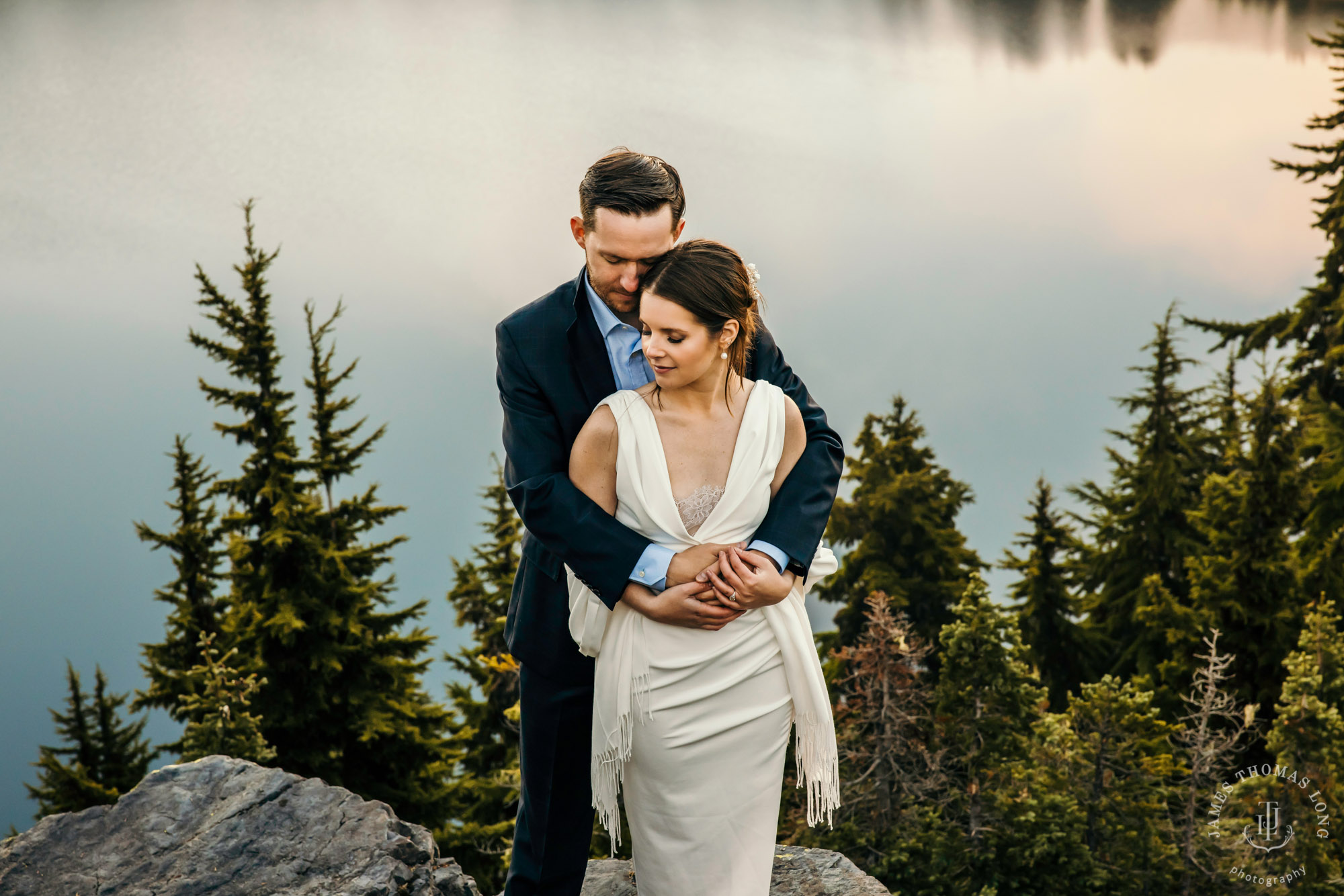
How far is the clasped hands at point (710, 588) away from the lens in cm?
265

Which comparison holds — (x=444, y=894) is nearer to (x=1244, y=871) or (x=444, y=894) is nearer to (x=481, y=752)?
(x=1244, y=871)

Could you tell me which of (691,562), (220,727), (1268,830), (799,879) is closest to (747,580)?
(691,562)

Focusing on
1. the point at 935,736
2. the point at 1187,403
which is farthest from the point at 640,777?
the point at 1187,403

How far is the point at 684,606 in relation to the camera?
2.65 m

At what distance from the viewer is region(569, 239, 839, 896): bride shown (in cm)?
268

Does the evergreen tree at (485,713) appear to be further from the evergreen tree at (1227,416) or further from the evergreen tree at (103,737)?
the evergreen tree at (1227,416)

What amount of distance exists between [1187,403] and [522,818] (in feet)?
63.7

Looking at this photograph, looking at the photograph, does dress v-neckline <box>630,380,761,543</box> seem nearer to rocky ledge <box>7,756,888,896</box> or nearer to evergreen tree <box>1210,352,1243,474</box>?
rocky ledge <box>7,756,888,896</box>

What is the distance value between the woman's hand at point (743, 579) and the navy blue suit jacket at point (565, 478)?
0.41 ft

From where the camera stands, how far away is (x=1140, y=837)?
7.04m

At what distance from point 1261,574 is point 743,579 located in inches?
525

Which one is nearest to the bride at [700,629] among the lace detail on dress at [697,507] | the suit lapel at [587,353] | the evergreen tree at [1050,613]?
the lace detail on dress at [697,507]

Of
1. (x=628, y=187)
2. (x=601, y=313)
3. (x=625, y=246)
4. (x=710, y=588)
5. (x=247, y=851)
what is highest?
(x=628, y=187)

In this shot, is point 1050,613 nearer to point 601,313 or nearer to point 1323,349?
point 1323,349
